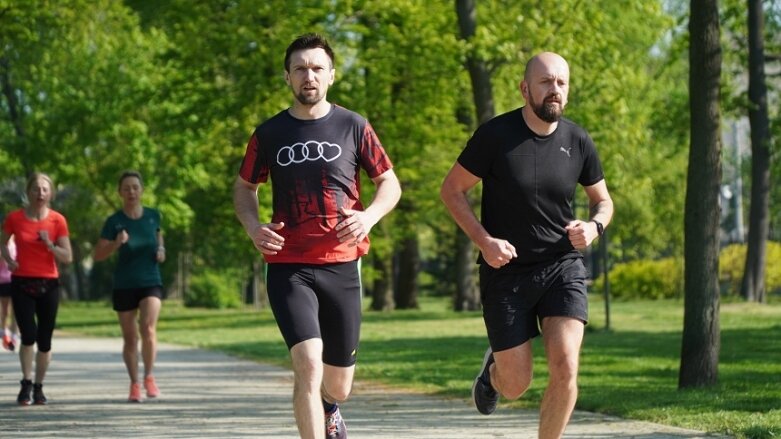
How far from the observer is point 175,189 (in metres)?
47.1

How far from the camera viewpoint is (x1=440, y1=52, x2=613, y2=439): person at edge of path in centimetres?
766

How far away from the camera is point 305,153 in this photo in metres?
7.86

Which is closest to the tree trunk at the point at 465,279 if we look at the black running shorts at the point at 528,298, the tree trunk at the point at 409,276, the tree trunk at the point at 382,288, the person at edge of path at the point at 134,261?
the tree trunk at the point at 382,288

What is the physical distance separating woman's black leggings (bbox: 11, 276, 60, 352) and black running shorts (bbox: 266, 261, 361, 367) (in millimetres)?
5827

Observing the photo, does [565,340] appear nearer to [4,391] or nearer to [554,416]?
[554,416]

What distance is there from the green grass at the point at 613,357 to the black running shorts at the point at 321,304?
116 inches

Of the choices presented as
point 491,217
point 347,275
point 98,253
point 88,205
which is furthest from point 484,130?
point 88,205

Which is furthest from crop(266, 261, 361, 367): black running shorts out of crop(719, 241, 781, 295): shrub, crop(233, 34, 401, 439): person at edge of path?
crop(719, 241, 781, 295): shrub

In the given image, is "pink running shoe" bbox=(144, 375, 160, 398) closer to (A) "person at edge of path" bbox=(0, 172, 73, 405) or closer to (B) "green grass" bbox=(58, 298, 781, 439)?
(A) "person at edge of path" bbox=(0, 172, 73, 405)

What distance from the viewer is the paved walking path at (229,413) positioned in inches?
415

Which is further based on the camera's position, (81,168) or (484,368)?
(81,168)

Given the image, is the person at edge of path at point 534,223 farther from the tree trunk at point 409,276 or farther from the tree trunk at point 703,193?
the tree trunk at point 409,276

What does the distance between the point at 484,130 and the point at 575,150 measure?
487 millimetres

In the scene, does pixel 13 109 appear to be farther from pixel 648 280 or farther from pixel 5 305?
pixel 5 305
